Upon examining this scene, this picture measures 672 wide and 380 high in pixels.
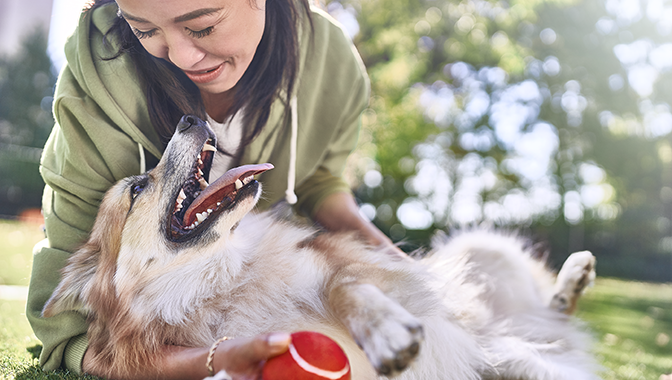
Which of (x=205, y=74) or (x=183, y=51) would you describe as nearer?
(x=183, y=51)

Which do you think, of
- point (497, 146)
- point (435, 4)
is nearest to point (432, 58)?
point (435, 4)

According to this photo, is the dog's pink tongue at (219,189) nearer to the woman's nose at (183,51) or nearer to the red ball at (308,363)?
the woman's nose at (183,51)

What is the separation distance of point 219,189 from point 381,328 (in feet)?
2.48

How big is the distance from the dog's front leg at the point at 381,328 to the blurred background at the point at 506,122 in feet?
17.7

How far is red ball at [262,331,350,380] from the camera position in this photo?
1158mm

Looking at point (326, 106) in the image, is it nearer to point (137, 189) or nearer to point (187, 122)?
point (187, 122)

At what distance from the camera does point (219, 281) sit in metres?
1.69

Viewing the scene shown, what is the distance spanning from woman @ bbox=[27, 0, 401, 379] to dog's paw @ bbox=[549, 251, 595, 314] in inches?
38.4

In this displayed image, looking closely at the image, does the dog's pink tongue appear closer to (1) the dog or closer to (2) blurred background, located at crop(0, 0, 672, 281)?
(1) the dog

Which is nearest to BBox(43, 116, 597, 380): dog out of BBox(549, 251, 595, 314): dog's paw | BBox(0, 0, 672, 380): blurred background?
BBox(549, 251, 595, 314): dog's paw

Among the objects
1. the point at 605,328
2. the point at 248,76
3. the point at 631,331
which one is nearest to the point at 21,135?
the point at 248,76

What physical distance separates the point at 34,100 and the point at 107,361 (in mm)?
9343

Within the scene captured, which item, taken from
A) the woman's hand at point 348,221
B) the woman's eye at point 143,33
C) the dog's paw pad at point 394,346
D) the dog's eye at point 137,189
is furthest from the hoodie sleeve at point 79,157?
the dog's paw pad at point 394,346

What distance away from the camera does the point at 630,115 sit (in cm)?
1214
